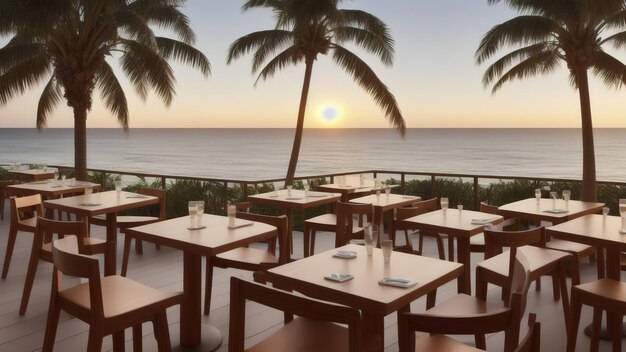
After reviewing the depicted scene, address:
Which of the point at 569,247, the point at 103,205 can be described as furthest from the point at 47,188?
the point at 569,247

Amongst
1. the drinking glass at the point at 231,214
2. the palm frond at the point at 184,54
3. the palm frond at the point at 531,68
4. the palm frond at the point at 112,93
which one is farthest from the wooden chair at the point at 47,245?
the palm frond at the point at 531,68

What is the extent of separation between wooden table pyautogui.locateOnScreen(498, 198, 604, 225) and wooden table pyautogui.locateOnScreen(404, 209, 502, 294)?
1.22 ft

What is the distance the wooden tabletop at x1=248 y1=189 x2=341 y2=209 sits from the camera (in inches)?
223

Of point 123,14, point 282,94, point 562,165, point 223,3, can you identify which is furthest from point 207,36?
point 562,165

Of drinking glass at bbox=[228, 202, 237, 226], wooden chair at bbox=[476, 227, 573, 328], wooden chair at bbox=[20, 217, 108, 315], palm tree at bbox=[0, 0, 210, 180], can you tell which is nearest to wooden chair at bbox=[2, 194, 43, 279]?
wooden chair at bbox=[20, 217, 108, 315]

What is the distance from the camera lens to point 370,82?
34.1 ft

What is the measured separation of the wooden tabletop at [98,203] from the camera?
184 inches

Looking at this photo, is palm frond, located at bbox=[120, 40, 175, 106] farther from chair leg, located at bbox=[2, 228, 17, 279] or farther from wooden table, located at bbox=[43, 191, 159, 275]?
chair leg, located at bbox=[2, 228, 17, 279]

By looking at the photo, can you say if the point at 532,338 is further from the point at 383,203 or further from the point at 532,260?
the point at 383,203

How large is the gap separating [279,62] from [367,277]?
9304 millimetres

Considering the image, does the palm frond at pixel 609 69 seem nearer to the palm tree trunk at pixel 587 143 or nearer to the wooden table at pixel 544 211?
the palm tree trunk at pixel 587 143

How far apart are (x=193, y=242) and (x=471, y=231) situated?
2.11 metres

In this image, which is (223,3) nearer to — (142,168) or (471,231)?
(471,231)

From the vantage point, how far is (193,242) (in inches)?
127
